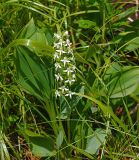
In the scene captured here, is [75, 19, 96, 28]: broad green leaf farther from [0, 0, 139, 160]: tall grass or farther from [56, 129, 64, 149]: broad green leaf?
[56, 129, 64, 149]: broad green leaf

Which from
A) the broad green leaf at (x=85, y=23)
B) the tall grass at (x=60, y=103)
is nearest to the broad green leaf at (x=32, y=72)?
the tall grass at (x=60, y=103)

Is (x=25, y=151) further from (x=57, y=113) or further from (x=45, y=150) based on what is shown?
(x=57, y=113)

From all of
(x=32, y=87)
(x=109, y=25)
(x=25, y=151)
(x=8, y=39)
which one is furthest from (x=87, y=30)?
(x=25, y=151)

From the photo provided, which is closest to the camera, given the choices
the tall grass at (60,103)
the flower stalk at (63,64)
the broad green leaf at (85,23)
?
the flower stalk at (63,64)

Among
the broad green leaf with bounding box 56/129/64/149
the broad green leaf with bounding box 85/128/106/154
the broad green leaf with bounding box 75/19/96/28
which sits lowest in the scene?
the broad green leaf with bounding box 85/128/106/154

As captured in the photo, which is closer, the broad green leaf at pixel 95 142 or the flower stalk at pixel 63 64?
the flower stalk at pixel 63 64

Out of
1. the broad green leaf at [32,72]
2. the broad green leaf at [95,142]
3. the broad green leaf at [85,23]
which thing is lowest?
the broad green leaf at [95,142]

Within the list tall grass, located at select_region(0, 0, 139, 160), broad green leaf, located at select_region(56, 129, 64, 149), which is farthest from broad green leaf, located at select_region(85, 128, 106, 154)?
broad green leaf, located at select_region(56, 129, 64, 149)

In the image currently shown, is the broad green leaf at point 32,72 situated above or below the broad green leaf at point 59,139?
above

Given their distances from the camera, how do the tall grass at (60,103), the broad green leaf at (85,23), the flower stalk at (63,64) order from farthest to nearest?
the broad green leaf at (85,23) < the tall grass at (60,103) < the flower stalk at (63,64)

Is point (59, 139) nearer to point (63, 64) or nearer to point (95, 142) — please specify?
Result: point (95, 142)

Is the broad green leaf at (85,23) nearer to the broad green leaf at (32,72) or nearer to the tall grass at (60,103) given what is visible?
the tall grass at (60,103)
